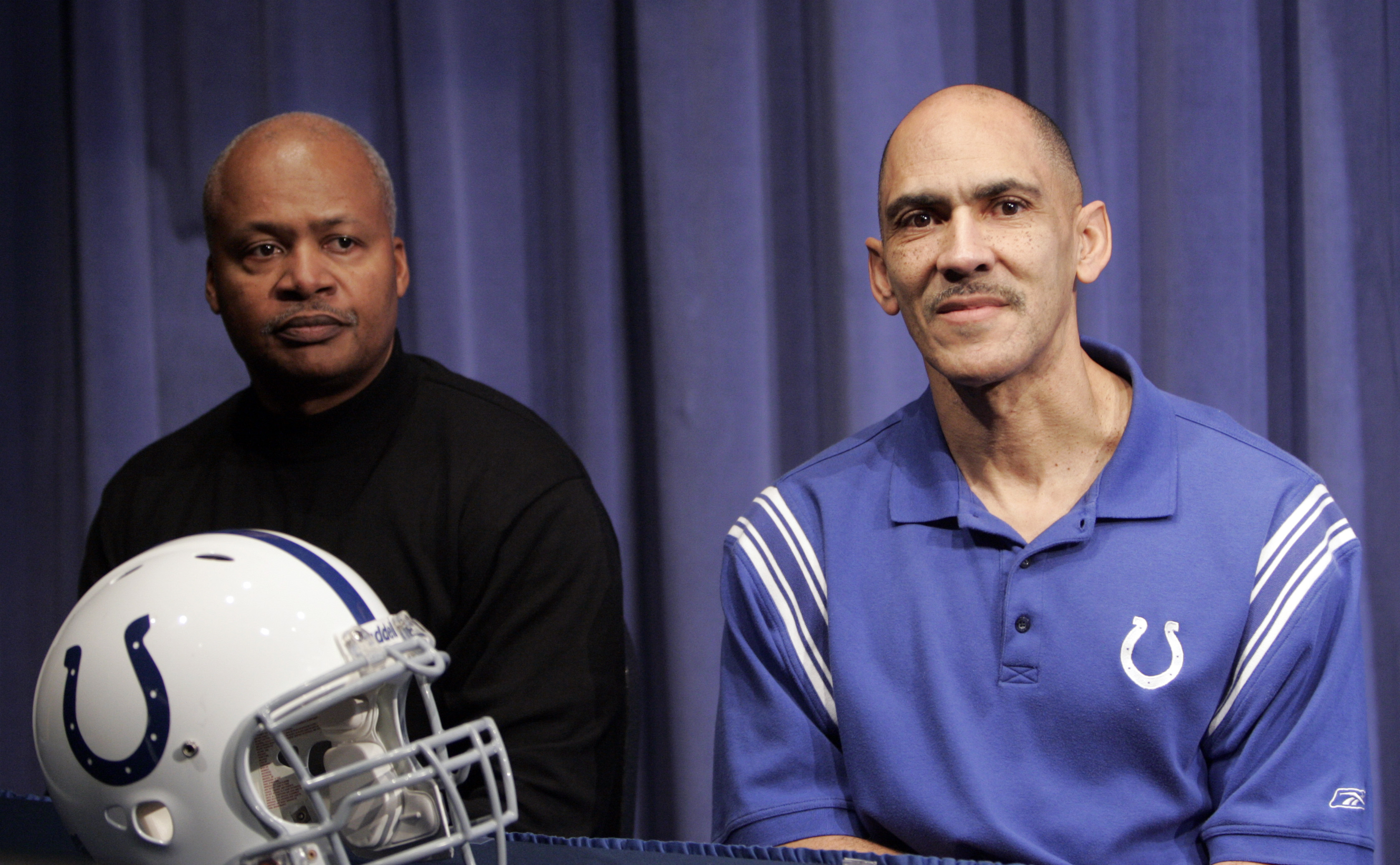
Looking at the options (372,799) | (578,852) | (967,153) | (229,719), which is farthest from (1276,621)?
(229,719)

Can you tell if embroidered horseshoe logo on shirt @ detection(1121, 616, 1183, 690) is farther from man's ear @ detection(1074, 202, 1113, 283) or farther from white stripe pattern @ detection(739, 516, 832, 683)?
man's ear @ detection(1074, 202, 1113, 283)

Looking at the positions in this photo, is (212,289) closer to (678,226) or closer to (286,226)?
(286,226)

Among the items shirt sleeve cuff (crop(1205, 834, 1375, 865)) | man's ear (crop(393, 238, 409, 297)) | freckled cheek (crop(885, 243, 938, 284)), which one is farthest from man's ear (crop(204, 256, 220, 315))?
shirt sleeve cuff (crop(1205, 834, 1375, 865))

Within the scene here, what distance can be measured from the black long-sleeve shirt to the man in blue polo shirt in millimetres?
301

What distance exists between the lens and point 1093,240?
1351mm

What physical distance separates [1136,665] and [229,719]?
83 centimetres

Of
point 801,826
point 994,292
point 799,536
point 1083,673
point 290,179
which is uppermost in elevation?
point 290,179

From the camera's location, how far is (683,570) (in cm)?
199

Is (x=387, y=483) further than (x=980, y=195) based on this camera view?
Yes

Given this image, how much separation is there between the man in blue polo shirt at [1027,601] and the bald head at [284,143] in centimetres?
79

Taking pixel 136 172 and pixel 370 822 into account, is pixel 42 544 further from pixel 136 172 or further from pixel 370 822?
pixel 370 822

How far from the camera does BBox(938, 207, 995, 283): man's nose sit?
121cm

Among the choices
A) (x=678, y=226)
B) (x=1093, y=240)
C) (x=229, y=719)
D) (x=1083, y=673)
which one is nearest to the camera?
(x=229, y=719)

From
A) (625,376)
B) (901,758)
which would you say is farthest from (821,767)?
(625,376)
